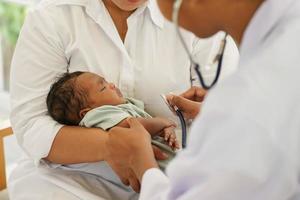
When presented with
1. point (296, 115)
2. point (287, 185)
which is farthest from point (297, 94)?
point (287, 185)

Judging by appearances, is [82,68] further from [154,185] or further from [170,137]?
[154,185]

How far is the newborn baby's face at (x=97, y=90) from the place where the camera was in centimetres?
124

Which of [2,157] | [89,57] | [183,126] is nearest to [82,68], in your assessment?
[89,57]

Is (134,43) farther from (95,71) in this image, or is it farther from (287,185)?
(287,185)

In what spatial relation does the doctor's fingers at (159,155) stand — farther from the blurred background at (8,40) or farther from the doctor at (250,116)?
the blurred background at (8,40)

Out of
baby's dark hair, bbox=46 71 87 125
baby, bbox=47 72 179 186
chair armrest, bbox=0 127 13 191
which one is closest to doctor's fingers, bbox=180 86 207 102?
baby, bbox=47 72 179 186

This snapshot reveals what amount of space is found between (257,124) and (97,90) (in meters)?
0.76

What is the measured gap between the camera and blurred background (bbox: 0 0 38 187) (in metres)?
2.35

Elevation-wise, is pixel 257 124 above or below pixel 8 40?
above

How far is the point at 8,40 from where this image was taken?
2463 millimetres

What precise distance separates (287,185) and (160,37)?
875 millimetres

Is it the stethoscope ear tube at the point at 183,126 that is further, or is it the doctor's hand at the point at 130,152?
the stethoscope ear tube at the point at 183,126

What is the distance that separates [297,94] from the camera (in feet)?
1.86

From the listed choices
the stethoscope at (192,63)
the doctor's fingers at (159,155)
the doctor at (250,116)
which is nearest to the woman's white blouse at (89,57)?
the stethoscope at (192,63)
